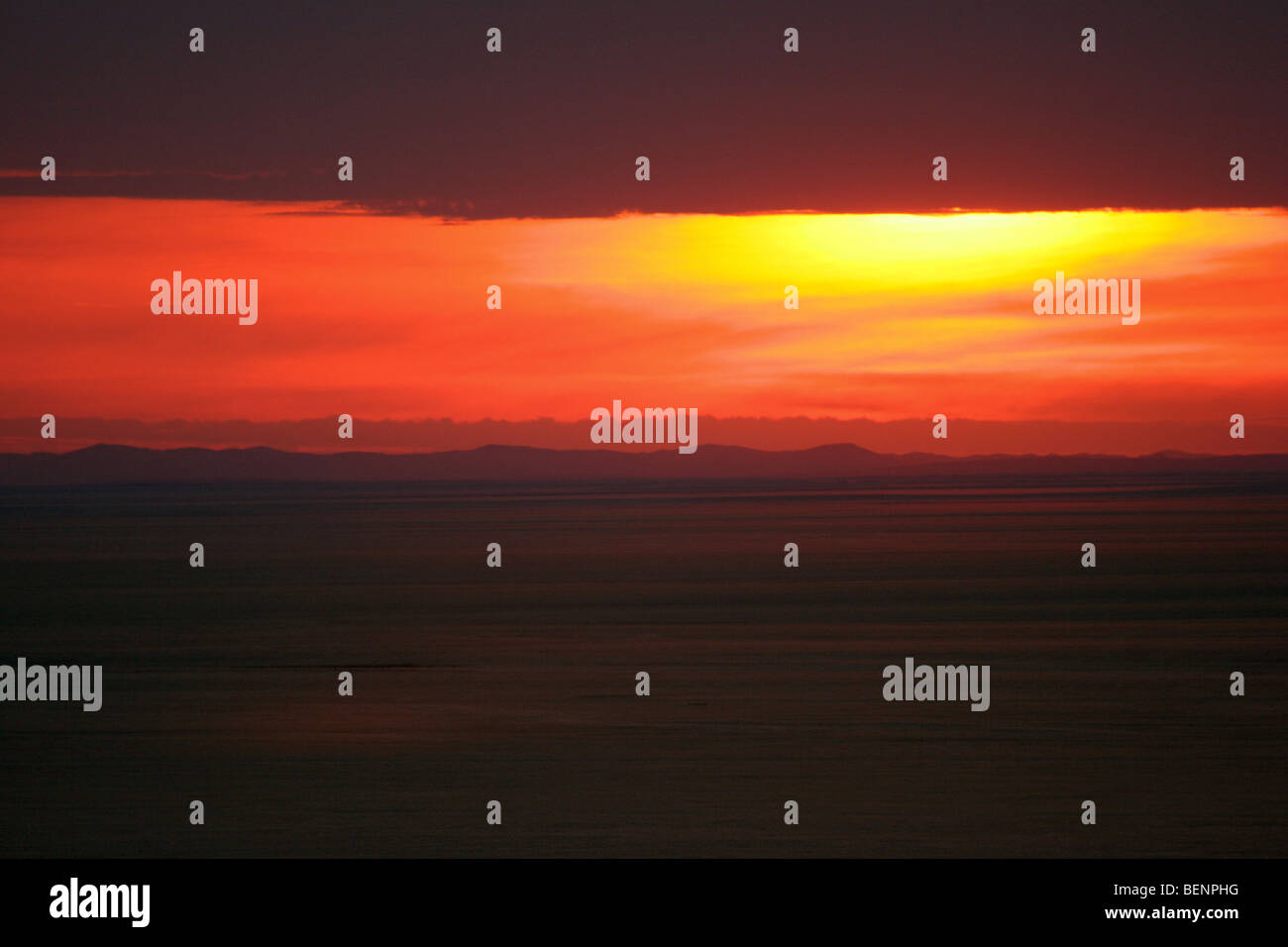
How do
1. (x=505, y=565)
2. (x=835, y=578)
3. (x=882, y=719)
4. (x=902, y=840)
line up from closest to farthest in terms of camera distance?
(x=902, y=840)
(x=882, y=719)
(x=835, y=578)
(x=505, y=565)

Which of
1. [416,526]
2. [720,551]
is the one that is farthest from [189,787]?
[416,526]

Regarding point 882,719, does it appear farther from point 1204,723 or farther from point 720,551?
point 720,551

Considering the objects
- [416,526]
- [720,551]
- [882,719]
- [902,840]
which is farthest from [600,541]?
[902,840]

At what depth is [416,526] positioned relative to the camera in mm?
71312

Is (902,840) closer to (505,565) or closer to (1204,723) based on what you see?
(1204,723)

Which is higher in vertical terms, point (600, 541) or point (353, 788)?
point (600, 541)

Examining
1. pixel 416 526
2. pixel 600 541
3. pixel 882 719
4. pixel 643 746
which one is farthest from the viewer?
pixel 416 526

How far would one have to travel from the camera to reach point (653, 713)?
19.3m

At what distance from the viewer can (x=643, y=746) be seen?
1744 cm

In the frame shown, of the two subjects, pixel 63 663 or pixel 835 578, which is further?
pixel 835 578

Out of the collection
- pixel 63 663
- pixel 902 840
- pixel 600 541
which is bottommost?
pixel 902 840

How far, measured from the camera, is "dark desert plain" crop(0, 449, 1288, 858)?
14062mm

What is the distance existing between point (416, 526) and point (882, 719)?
54.1 m

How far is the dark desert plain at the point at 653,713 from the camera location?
1406 cm
